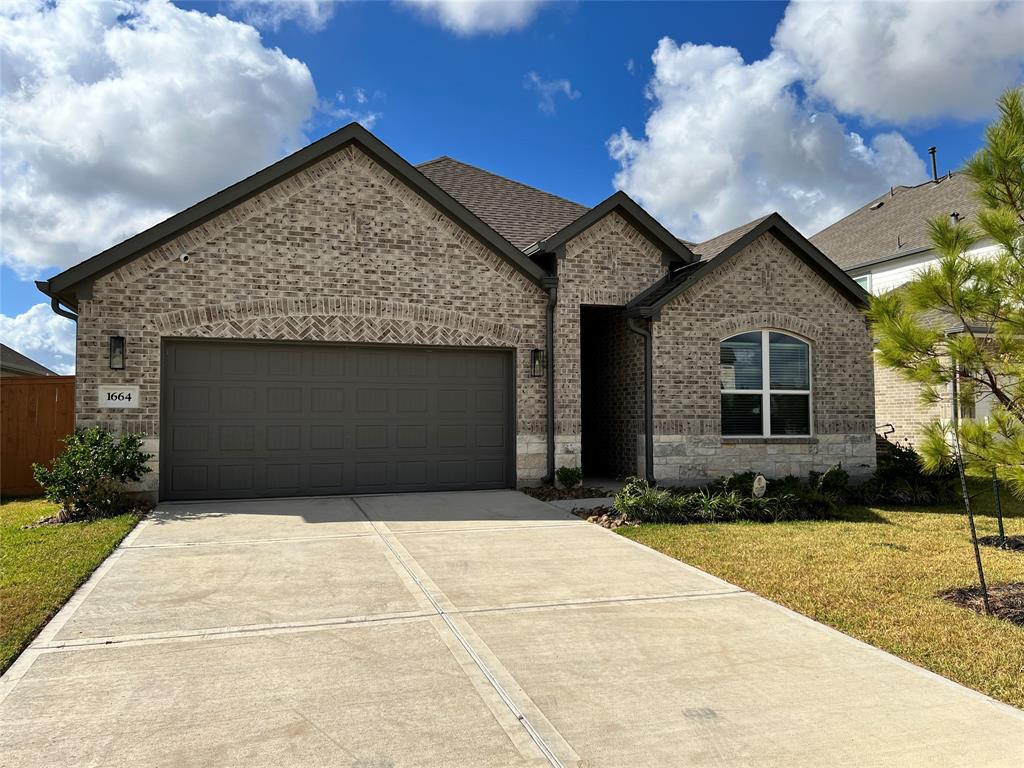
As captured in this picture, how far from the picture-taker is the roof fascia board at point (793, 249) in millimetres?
12656

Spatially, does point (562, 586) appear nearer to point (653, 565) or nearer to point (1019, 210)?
point (653, 565)

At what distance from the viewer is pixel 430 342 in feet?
39.7

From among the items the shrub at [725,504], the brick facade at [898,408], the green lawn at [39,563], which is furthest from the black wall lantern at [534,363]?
the brick facade at [898,408]

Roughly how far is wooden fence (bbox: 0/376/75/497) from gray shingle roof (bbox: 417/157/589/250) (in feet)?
27.2

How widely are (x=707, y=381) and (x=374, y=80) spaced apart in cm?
760

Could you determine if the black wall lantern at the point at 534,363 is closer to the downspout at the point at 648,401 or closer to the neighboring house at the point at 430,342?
the neighboring house at the point at 430,342

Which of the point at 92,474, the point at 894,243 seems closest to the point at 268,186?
the point at 92,474

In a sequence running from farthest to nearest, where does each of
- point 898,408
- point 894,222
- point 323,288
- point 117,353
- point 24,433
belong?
1. point 894,222
2. point 898,408
3. point 24,433
4. point 323,288
5. point 117,353

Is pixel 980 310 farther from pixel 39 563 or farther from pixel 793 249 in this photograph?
pixel 39 563

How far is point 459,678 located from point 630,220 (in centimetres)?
1051

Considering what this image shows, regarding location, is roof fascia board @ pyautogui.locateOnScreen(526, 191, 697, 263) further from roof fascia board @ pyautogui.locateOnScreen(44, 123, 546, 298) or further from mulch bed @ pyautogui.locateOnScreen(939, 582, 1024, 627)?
mulch bed @ pyautogui.locateOnScreen(939, 582, 1024, 627)

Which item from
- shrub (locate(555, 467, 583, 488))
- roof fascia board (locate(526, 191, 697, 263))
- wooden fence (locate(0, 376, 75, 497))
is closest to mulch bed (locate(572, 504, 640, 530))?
shrub (locate(555, 467, 583, 488))

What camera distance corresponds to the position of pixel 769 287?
13477 mm

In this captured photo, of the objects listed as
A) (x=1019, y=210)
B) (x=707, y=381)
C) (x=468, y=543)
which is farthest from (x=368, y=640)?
(x=707, y=381)
